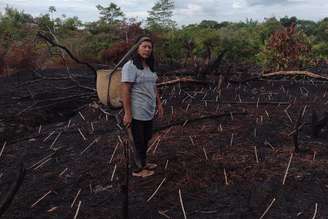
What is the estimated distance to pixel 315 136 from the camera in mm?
5555

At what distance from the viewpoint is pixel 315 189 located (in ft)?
13.5

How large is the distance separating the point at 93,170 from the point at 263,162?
5.40 feet

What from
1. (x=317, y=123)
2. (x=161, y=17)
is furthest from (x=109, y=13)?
(x=317, y=123)

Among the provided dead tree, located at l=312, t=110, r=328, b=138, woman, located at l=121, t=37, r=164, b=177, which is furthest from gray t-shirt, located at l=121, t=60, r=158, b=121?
dead tree, located at l=312, t=110, r=328, b=138

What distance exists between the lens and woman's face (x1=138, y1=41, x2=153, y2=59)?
4.30 metres

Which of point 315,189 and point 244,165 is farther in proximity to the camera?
point 244,165

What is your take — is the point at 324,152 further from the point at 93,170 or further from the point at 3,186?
the point at 3,186

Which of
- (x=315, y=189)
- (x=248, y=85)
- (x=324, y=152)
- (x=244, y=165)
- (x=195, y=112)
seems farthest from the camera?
(x=248, y=85)

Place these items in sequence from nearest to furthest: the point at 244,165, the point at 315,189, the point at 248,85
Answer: the point at 315,189, the point at 244,165, the point at 248,85

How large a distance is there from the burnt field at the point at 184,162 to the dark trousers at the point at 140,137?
185 mm

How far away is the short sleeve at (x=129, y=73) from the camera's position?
4.32 m

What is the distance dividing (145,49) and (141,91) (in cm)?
38

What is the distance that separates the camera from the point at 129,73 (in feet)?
14.2

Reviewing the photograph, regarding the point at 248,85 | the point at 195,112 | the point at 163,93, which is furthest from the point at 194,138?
the point at 248,85
